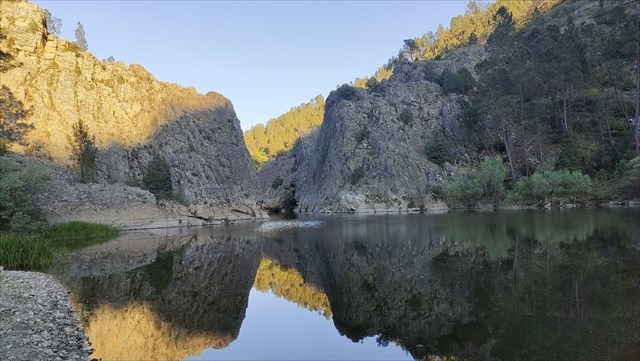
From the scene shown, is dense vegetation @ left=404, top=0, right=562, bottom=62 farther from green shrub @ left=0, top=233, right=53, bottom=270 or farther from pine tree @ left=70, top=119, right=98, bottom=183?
green shrub @ left=0, top=233, right=53, bottom=270

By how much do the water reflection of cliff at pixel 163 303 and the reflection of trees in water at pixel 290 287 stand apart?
0.77 m

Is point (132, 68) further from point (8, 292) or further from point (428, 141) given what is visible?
point (8, 292)

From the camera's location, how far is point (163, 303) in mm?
17328

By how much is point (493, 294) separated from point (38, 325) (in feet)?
48.8

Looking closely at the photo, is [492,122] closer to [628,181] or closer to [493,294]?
[628,181]

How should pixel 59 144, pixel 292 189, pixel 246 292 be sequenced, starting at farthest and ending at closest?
pixel 292 189 < pixel 59 144 < pixel 246 292

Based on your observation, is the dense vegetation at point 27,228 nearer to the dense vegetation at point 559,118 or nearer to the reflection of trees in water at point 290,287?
the reflection of trees in water at point 290,287

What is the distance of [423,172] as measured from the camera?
3856 inches

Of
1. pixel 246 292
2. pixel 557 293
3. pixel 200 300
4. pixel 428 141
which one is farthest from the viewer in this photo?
pixel 428 141

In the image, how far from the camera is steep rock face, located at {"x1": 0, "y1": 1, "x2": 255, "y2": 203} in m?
67.6

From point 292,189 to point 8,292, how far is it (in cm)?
11908

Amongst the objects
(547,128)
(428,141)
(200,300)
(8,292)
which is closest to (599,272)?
(200,300)

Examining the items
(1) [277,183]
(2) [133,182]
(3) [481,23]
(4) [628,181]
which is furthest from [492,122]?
(3) [481,23]

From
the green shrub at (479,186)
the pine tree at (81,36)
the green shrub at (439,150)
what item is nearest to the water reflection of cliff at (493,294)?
the green shrub at (479,186)
